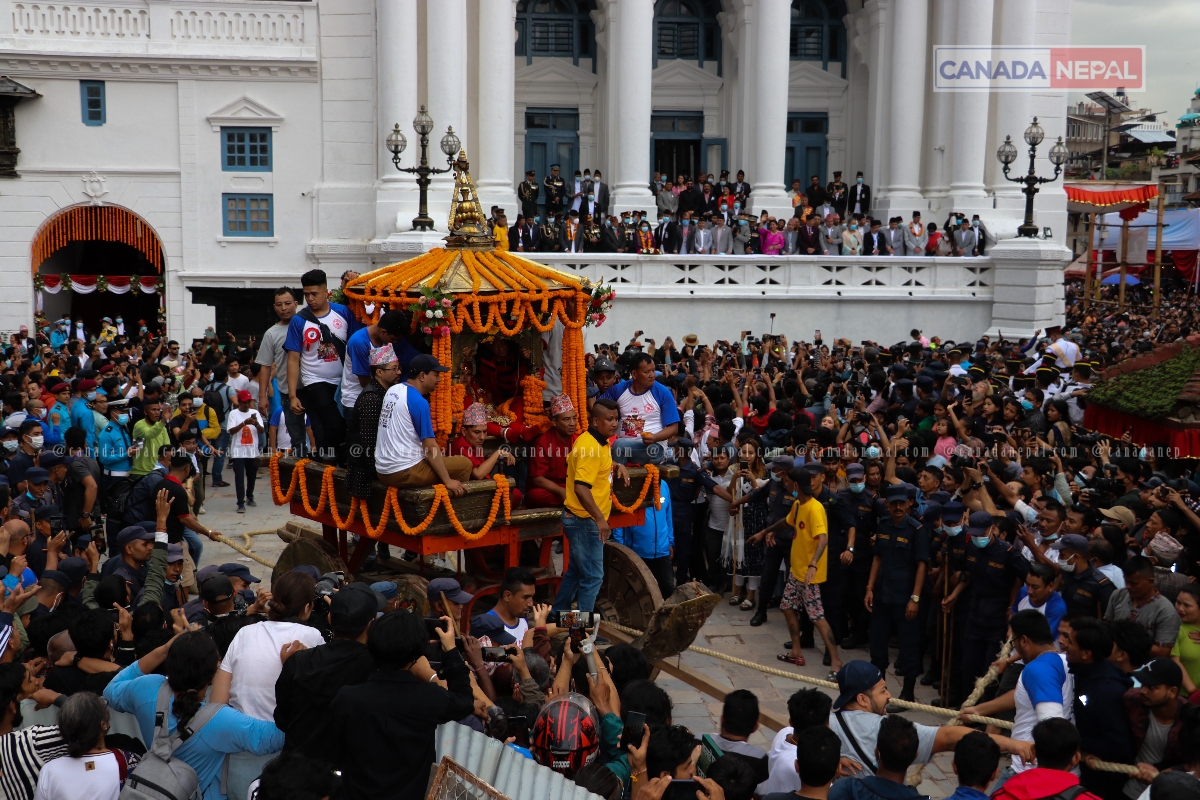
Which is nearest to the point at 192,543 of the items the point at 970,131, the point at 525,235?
the point at 525,235

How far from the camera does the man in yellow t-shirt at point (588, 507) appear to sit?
27.8 ft

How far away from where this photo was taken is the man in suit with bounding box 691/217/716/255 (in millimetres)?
25625

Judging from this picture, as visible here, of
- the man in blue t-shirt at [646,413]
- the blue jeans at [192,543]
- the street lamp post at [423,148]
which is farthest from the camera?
the street lamp post at [423,148]

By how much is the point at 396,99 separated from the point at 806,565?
795 inches

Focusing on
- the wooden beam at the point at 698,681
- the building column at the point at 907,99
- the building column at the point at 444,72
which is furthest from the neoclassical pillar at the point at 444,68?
the wooden beam at the point at 698,681

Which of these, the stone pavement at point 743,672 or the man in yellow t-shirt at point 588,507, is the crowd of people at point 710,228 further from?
the man in yellow t-shirt at point 588,507

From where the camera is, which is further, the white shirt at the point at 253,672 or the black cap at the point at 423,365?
the black cap at the point at 423,365

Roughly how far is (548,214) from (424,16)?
568cm

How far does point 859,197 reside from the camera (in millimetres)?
29547

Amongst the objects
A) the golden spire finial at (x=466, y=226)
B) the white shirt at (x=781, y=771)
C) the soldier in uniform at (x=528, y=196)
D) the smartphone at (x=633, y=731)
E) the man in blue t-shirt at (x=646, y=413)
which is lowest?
the white shirt at (x=781, y=771)

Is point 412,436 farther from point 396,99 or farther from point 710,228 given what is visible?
point 396,99

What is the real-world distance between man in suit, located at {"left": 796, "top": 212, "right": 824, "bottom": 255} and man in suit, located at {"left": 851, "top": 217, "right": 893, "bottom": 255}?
1.07m

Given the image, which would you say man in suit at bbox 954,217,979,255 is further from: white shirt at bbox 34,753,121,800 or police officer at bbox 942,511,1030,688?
white shirt at bbox 34,753,121,800

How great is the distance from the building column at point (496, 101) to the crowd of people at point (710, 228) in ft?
2.19
